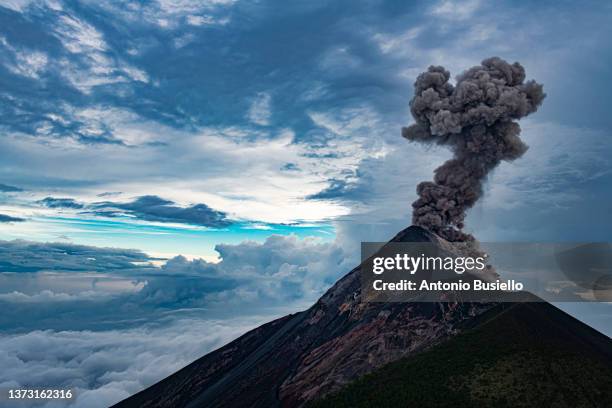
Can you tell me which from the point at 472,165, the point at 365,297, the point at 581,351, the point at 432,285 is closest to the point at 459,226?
the point at 472,165

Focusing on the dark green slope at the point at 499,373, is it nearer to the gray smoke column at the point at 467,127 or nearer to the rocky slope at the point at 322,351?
the rocky slope at the point at 322,351

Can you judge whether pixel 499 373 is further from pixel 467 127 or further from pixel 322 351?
pixel 467 127

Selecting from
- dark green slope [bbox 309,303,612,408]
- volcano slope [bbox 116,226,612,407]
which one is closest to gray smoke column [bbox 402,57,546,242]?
volcano slope [bbox 116,226,612,407]

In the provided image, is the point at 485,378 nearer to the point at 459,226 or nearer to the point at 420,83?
the point at 459,226

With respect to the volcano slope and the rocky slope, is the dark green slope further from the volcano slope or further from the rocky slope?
the rocky slope

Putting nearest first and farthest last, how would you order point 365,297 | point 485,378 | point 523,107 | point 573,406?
point 573,406, point 485,378, point 365,297, point 523,107

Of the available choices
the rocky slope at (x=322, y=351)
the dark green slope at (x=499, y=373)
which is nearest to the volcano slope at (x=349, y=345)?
the rocky slope at (x=322, y=351)

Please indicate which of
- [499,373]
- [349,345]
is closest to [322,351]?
[349,345]
